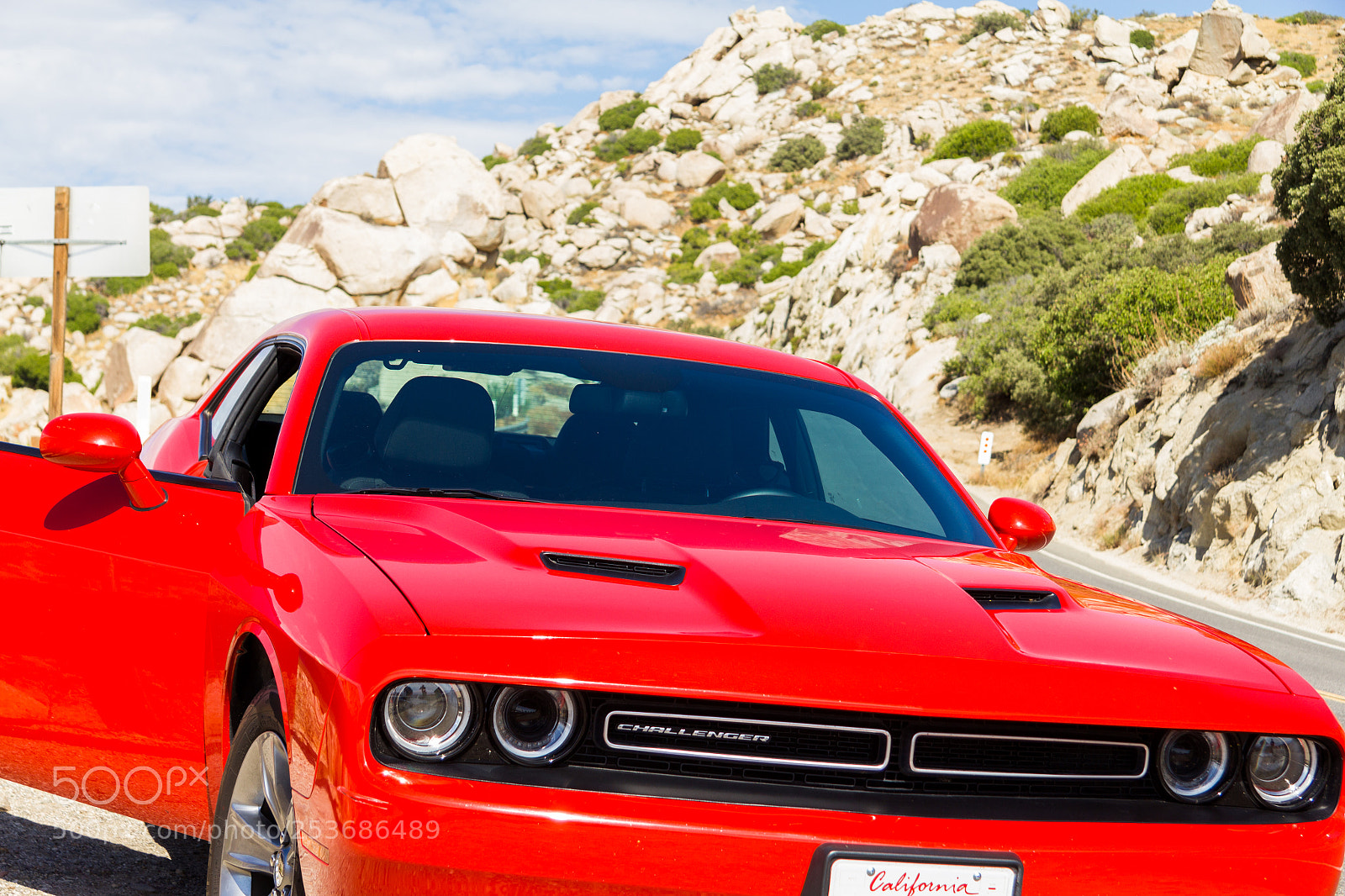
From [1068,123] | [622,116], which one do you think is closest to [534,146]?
[622,116]

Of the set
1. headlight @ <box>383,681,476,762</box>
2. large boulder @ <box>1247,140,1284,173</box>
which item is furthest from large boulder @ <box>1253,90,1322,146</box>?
headlight @ <box>383,681,476,762</box>

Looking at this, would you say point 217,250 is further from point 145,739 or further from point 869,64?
point 145,739

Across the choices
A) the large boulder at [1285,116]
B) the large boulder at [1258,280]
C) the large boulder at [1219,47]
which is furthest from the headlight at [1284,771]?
the large boulder at [1219,47]

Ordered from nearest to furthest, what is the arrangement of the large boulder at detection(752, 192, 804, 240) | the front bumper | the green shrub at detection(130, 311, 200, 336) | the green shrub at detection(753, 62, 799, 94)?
the front bumper < the green shrub at detection(130, 311, 200, 336) < the large boulder at detection(752, 192, 804, 240) < the green shrub at detection(753, 62, 799, 94)

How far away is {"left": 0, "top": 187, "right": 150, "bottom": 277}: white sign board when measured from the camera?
1795 centimetres

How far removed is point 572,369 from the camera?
11.7ft

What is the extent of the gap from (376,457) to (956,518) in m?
1.63

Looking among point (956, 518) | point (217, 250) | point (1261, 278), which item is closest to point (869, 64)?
point (217, 250)

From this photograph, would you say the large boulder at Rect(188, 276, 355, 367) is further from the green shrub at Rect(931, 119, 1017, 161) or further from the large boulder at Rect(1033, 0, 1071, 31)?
the large boulder at Rect(1033, 0, 1071, 31)

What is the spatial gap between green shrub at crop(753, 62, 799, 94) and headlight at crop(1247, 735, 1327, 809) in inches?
3301

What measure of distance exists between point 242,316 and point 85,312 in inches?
660

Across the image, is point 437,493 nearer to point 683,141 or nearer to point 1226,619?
point 1226,619

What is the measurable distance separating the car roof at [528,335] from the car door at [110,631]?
68 cm

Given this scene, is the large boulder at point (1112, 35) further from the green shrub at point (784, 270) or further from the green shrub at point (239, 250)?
the green shrub at point (239, 250)
